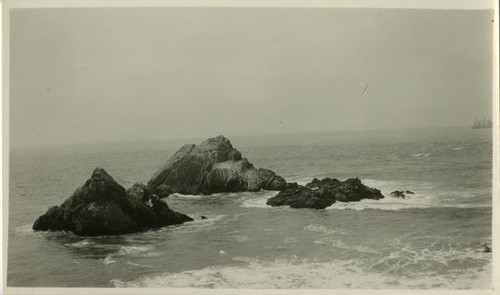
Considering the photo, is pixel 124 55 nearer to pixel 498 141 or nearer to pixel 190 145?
pixel 190 145

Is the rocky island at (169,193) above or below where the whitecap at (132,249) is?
above

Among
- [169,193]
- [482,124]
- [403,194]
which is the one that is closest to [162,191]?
[169,193]

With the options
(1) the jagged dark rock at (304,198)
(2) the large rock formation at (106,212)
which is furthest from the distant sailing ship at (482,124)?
(2) the large rock formation at (106,212)

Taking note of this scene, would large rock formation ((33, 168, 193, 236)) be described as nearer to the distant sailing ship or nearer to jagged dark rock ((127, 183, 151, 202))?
jagged dark rock ((127, 183, 151, 202))

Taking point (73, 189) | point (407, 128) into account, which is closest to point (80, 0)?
point (73, 189)

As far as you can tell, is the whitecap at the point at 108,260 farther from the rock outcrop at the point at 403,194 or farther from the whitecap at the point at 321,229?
the rock outcrop at the point at 403,194

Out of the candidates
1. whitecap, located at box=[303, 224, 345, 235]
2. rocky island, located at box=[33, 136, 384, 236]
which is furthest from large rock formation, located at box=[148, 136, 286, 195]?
whitecap, located at box=[303, 224, 345, 235]
